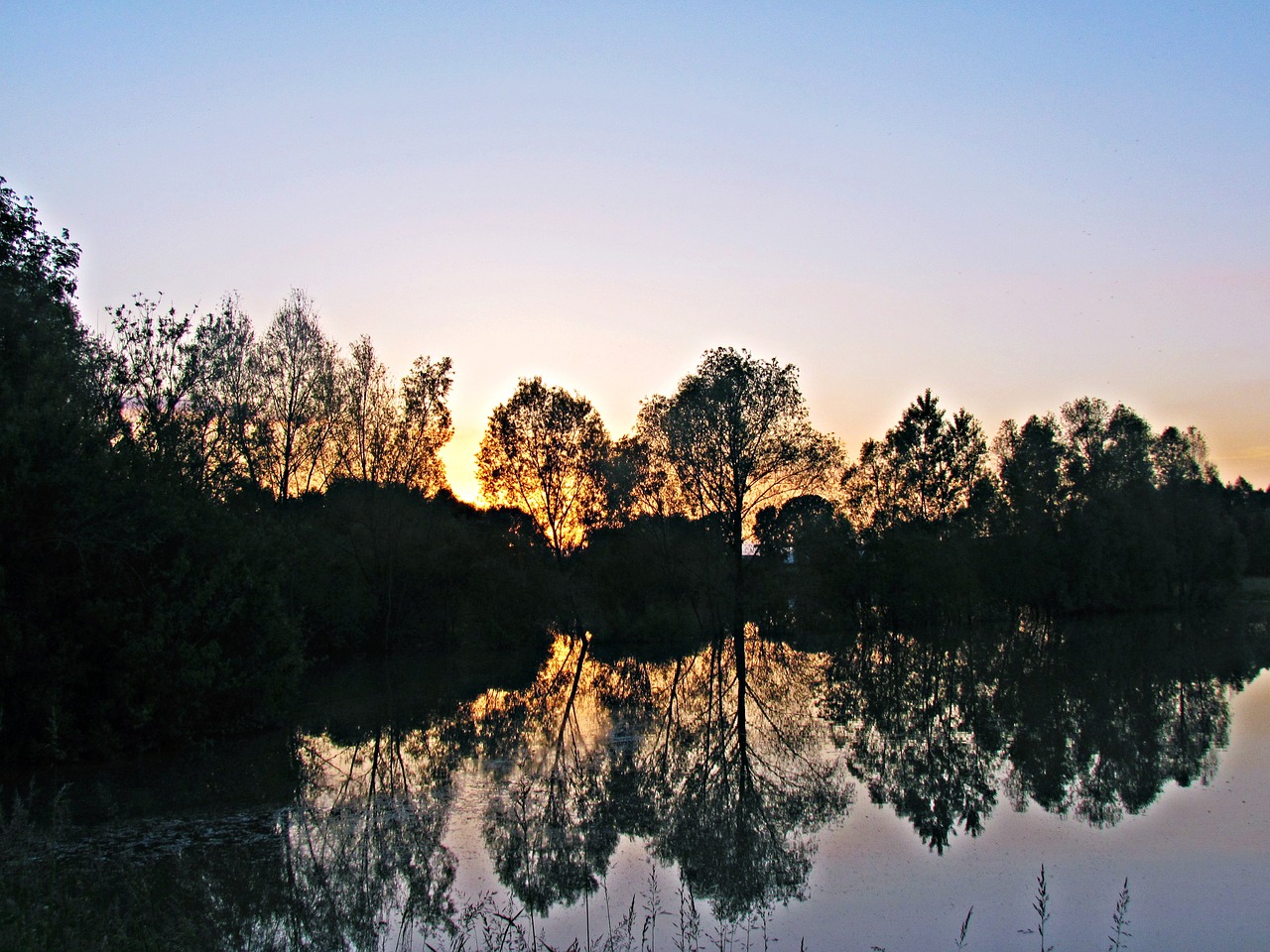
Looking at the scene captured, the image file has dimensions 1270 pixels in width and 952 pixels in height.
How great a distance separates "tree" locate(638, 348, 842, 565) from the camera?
127 feet

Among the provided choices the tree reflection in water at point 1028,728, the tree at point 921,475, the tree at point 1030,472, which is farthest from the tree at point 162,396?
the tree at point 1030,472

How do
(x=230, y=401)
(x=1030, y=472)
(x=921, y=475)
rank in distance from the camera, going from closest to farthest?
1. (x=230, y=401)
2. (x=921, y=475)
3. (x=1030, y=472)

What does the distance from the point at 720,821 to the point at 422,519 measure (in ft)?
84.6

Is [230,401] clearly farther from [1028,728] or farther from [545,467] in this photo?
[1028,728]

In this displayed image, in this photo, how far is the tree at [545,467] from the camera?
A: 136 ft

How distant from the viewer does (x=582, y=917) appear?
7.42m

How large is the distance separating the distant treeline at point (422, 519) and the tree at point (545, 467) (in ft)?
0.41

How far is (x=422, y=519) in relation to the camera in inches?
1348

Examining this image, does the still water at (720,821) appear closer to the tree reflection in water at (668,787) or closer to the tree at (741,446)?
the tree reflection in water at (668,787)

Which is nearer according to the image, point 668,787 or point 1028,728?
point 668,787

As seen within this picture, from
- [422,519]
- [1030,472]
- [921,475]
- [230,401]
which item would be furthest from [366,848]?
[1030,472]

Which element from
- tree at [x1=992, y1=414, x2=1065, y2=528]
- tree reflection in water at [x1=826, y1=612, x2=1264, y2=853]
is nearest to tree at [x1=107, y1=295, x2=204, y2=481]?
tree reflection in water at [x1=826, y1=612, x2=1264, y2=853]

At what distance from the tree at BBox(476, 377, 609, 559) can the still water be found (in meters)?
21.5

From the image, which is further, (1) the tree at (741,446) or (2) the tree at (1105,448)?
(2) the tree at (1105,448)
